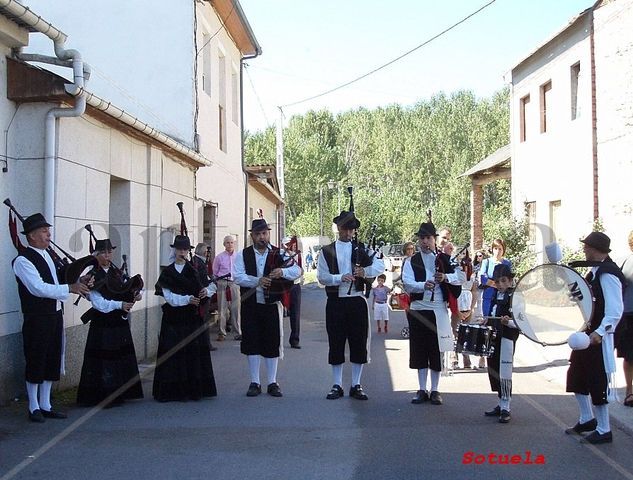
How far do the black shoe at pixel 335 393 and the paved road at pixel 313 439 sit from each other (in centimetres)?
9

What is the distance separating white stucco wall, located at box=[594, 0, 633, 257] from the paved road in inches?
290

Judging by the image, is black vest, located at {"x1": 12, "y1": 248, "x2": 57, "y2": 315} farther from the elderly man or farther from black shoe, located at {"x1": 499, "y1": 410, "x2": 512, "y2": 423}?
the elderly man

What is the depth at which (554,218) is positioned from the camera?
1858cm

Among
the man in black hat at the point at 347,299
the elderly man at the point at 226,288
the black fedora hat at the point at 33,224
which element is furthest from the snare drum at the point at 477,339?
the elderly man at the point at 226,288

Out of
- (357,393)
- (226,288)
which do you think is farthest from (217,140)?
(357,393)

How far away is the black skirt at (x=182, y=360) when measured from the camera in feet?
26.0

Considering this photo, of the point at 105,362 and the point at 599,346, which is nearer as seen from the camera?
the point at 599,346

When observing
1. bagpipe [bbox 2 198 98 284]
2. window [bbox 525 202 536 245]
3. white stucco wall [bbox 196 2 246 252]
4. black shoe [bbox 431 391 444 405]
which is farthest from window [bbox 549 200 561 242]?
bagpipe [bbox 2 198 98 284]

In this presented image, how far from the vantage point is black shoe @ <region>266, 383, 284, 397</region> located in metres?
8.11

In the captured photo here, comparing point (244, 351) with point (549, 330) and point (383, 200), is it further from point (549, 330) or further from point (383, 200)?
point (383, 200)

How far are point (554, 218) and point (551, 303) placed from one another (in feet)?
40.6

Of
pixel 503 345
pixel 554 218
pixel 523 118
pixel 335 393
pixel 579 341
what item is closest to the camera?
pixel 579 341

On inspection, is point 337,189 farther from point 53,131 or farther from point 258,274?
point 53,131

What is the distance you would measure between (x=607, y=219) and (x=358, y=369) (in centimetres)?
948
